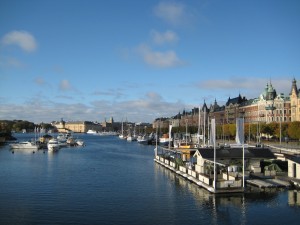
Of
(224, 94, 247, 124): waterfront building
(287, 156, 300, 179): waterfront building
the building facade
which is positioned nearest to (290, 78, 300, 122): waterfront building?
the building facade

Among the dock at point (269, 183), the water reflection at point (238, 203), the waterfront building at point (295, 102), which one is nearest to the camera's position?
the water reflection at point (238, 203)

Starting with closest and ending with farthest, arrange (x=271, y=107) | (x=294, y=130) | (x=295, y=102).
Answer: (x=294, y=130)
(x=271, y=107)
(x=295, y=102)

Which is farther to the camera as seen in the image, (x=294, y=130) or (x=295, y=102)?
(x=295, y=102)

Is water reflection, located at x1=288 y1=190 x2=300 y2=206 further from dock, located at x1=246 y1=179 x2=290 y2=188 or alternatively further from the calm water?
dock, located at x1=246 y1=179 x2=290 y2=188

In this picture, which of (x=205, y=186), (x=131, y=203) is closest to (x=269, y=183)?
→ (x=205, y=186)

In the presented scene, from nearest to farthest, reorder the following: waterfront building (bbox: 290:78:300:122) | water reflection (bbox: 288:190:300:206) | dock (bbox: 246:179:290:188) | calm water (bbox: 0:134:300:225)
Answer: calm water (bbox: 0:134:300:225) < water reflection (bbox: 288:190:300:206) < dock (bbox: 246:179:290:188) < waterfront building (bbox: 290:78:300:122)

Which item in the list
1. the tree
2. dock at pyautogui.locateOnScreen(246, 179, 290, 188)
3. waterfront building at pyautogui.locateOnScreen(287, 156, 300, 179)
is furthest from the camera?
the tree

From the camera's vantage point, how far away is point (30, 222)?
2877cm

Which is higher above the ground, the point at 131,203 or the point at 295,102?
the point at 295,102

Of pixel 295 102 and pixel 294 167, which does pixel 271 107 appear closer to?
pixel 295 102

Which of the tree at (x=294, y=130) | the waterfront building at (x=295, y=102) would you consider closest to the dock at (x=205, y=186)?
the tree at (x=294, y=130)

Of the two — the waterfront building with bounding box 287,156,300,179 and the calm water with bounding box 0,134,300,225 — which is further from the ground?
the waterfront building with bounding box 287,156,300,179

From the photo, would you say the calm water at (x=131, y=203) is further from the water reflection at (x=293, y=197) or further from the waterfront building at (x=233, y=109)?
the waterfront building at (x=233, y=109)

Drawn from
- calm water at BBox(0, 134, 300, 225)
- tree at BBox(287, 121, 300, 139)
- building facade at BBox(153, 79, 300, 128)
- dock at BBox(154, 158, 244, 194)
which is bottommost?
calm water at BBox(0, 134, 300, 225)
